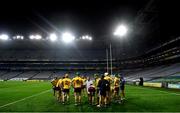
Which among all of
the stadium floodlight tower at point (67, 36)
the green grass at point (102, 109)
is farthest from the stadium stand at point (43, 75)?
the green grass at point (102, 109)

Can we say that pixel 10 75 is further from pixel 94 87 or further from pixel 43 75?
pixel 94 87

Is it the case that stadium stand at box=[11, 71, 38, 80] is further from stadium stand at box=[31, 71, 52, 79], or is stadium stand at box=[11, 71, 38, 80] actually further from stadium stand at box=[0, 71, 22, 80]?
stadium stand at box=[0, 71, 22, 80]

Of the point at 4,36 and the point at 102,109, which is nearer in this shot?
the point at 102,109

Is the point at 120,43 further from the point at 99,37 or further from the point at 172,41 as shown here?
the point at 172,41

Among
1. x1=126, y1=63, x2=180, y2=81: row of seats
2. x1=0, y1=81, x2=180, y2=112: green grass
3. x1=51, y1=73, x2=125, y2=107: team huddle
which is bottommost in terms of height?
x1=0, y1=81, x2=180, y2=112: green grass

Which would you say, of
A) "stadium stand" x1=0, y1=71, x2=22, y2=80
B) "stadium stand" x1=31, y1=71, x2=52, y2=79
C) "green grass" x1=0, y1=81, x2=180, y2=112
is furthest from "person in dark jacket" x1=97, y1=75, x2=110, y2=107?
"stadium stand" x1=0, y1=71, x2=22, y2=80

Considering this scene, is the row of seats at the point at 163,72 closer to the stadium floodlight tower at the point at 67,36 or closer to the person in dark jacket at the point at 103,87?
the person in dark jacket at the point at 103,87

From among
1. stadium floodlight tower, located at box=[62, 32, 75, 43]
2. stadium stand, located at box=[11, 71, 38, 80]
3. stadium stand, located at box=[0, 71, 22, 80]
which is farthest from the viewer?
stadium stand, located at box=[11, 71, 38, 80]

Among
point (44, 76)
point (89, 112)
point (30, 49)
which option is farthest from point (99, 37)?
point (89, 112)

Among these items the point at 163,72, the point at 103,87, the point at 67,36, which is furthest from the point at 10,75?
the point at 103,87

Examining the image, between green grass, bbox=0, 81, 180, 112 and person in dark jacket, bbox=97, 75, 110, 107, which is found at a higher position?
person in dark jacket, bbox=97, 75, 110, 107

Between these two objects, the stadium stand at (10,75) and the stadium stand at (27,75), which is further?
the stadium stand at (27,75)

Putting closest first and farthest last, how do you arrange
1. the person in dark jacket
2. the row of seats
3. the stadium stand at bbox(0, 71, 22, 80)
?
the person in dark jacket
the row of seats
the stadium stand at bbox(0, 71, 22, 80)

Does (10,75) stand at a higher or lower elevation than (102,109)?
higher
